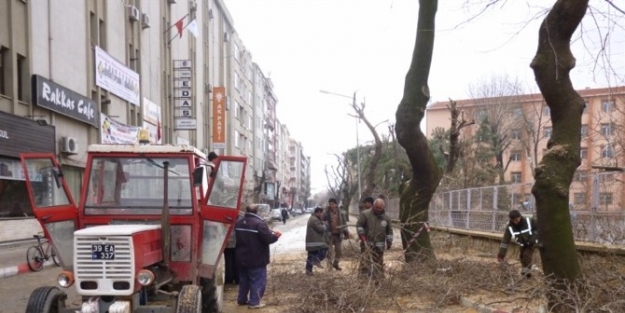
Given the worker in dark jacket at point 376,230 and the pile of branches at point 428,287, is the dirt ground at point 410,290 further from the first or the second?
the worker in dark jacket at point 376,230

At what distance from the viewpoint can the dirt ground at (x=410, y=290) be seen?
7.75 metres

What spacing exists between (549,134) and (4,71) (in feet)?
92.3

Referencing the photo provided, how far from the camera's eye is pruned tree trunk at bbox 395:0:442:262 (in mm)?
11180

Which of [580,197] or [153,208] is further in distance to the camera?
[580,197]

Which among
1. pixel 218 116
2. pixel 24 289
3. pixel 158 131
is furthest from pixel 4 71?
pixel 218 116

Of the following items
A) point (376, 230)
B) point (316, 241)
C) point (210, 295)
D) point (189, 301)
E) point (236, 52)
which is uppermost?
point (236, 52)

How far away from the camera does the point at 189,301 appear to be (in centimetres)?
583

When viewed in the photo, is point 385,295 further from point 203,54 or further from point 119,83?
point 203,54

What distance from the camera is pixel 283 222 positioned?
1900 inches

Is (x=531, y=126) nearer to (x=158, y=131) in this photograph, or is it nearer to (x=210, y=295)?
(x=158, y=131)

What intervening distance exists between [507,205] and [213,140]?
1090 inches

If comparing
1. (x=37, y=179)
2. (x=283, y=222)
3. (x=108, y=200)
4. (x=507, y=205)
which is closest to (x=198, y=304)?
(x=108, y=200)

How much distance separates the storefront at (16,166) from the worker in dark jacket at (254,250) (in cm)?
922

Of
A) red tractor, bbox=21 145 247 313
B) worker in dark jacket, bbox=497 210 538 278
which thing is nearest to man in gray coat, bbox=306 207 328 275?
worker in dark jacket, bbox=497 210 538 278
